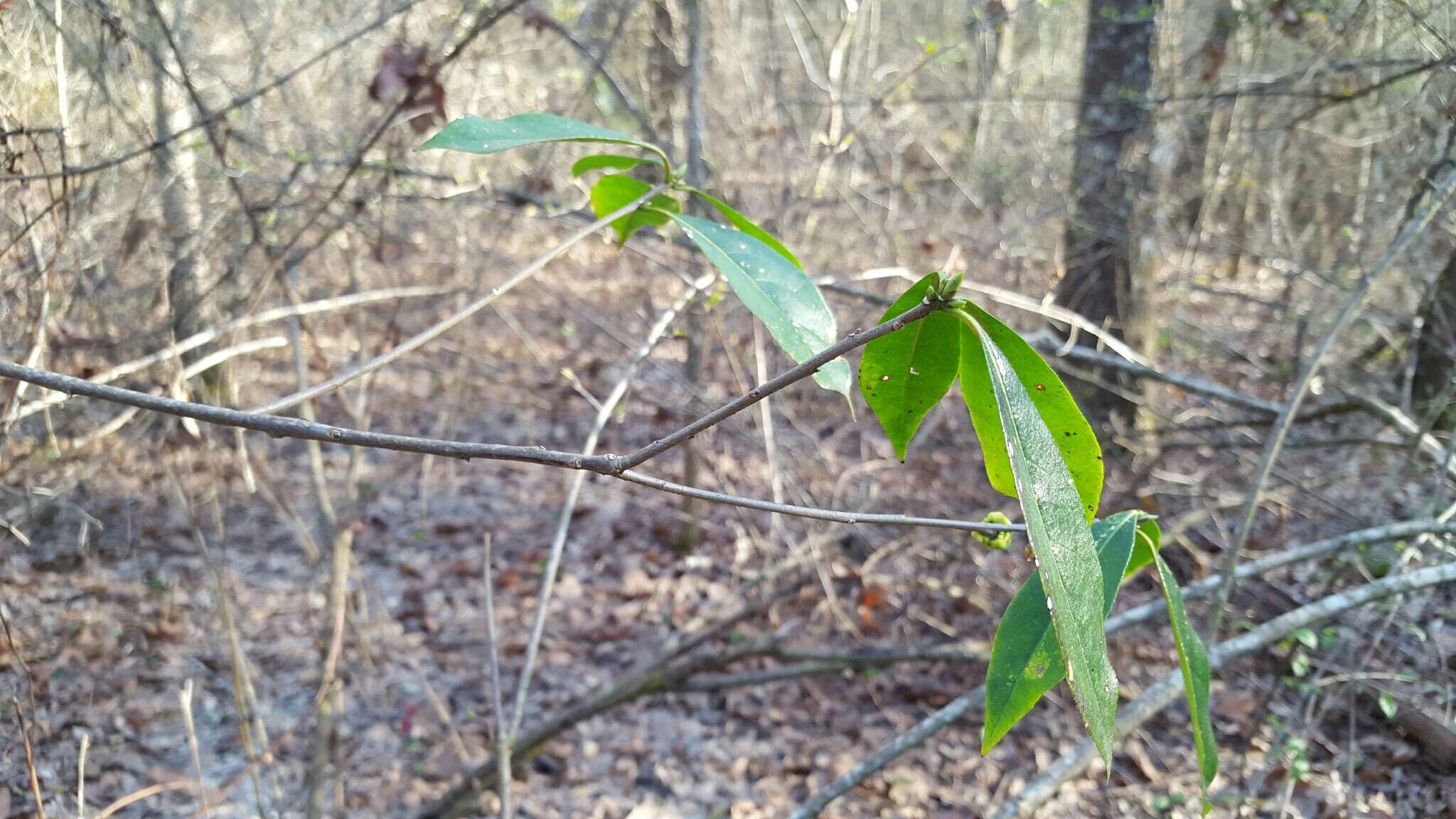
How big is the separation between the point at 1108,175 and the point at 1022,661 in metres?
3.98

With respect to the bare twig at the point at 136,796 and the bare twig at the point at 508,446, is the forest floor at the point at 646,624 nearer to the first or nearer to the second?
the bare twig at the point at 136,796

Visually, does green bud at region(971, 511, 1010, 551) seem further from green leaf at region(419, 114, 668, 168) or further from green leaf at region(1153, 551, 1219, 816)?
green leaf at region(419, 114, 668, 168)

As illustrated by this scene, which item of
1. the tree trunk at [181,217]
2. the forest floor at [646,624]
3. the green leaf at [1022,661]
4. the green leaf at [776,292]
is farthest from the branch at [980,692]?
the tree trunk at [181,217]

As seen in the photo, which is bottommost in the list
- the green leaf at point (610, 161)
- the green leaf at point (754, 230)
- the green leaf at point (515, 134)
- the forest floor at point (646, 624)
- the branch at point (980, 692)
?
the forest floor at point (646, 624)

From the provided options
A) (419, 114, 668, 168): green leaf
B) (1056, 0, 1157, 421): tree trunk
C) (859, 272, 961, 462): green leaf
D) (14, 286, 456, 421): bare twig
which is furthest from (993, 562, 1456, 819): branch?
(14, 286, 456, 421): bare twig

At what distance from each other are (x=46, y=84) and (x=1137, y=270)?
425 centimetres

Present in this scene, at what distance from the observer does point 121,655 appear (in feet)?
10.4

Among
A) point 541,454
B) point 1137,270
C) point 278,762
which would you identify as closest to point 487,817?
point 278,762

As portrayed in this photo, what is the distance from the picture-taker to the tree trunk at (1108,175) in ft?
13.5

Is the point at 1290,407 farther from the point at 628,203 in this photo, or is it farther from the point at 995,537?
the point at 628,203

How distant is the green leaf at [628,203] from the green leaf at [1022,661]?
66 centimetres

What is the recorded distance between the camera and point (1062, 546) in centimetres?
61

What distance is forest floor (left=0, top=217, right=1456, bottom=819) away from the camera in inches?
106

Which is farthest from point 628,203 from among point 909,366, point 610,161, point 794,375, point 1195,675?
point 1195,675
